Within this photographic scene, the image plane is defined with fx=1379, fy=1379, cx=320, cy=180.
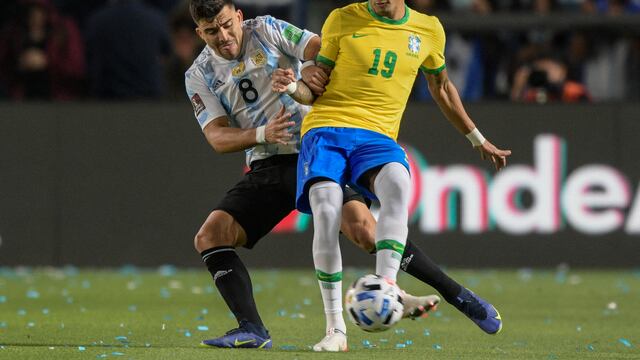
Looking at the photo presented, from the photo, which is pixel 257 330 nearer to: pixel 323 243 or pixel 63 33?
pixel 323 243

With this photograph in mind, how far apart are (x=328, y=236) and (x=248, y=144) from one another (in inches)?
31.2

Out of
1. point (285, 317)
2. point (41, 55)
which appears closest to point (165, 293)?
point (285, 317)

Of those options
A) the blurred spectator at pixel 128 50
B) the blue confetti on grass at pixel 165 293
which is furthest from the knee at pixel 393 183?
the blurred spectator at pixel 128 50

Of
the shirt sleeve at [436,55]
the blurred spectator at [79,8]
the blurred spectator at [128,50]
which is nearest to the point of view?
the shirt sleeve at [436,55]

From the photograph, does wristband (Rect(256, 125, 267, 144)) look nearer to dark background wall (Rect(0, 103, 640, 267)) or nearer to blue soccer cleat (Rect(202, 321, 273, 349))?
blue soccer cleat (Rect(202, 321, 273, 349))

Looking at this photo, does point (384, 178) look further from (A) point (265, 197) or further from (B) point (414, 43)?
(A) point (265, 197)

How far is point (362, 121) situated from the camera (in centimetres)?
759

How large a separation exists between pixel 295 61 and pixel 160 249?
237 inches

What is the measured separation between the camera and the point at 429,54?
7.93m

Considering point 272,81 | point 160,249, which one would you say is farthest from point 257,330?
point 160,249

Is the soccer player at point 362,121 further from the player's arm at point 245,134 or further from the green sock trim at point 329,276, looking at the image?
the player's arm at point 245,134

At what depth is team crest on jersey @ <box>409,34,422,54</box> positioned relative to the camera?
7.75 m

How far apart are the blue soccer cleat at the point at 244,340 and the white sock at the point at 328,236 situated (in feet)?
1.64

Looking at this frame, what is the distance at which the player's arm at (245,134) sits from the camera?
24.8 feet
